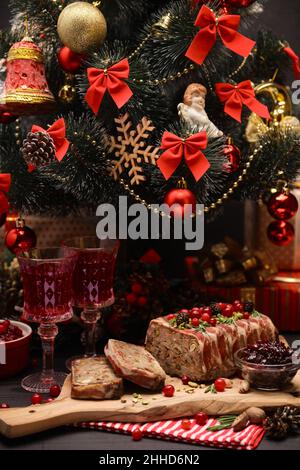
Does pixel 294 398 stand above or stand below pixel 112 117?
below

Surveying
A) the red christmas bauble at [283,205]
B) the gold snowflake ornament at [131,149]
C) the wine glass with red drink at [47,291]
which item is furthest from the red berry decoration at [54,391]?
the red christmas bauble at [283,205]

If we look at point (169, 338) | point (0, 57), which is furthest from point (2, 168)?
point (169, 338)

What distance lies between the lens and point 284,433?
48.9 inches

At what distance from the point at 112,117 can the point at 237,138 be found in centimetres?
43

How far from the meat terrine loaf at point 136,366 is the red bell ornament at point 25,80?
0.57 metres

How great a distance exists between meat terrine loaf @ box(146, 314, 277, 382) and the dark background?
1082mm

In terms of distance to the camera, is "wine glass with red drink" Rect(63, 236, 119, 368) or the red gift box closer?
"wine glass with red drink" Rect(63, 236, 119, 368)

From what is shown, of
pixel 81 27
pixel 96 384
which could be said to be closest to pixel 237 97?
pixel 81 27

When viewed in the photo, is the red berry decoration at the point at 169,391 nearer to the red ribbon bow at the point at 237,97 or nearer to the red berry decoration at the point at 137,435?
the red berry decoration at the point at 137,435

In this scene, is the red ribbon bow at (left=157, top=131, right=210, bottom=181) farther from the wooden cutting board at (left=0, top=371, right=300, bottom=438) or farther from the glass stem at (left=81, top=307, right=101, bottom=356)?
the wooden cutting board at (left=0, top=371, right=300, bottom=438)

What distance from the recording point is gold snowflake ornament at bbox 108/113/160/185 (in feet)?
5.04

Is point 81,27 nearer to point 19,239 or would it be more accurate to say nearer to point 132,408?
point 19,239

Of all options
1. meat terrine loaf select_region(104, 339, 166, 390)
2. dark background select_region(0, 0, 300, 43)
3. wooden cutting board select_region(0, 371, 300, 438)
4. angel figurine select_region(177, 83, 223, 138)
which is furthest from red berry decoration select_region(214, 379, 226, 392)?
dark background select_region(0, 0, 300, 43)
